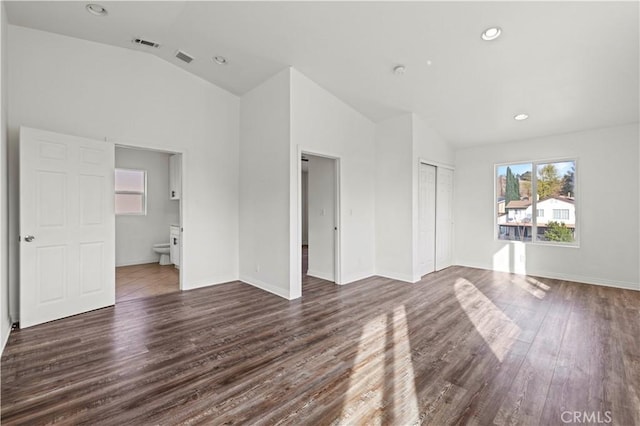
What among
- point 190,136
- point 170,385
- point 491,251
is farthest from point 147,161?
point 491,251

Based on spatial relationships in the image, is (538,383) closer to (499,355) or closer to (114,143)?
(499,355)

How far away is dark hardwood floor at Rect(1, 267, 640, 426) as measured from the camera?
1836mm

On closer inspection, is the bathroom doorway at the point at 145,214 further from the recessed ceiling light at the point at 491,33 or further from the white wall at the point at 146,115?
the recessed ceiling light at the point at 491,33

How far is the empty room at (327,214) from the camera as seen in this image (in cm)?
213

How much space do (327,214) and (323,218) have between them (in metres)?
0.13

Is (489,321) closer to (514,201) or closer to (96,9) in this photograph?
(514,201)

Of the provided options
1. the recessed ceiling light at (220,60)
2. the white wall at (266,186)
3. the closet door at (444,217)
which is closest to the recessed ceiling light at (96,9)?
the recessed ceiling light at (220,60)

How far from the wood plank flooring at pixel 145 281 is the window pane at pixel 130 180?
1.67m

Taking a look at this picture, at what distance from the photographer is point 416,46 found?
130 inches

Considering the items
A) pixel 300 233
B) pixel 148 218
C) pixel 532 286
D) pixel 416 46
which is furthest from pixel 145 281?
pixel 532 286

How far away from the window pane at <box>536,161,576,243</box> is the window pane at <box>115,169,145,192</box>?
26.3 feet

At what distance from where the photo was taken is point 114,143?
12.5 feet

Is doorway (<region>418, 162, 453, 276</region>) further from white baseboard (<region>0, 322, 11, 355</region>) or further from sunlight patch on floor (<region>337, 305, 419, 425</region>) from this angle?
white baseboard (<region>0, 322, 11, 355</region>)

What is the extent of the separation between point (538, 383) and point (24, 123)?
5.47m
